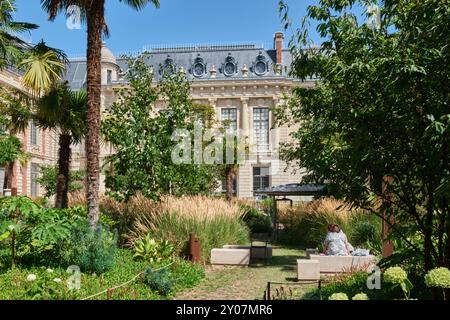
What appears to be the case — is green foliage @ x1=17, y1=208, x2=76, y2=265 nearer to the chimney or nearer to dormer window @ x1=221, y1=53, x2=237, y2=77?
dormer window @ x1=221, y1=53, x2=237, y2=77

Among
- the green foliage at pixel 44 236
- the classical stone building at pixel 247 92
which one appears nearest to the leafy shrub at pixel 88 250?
the green foliage at pixel 44 236

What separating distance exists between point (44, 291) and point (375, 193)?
4194mm

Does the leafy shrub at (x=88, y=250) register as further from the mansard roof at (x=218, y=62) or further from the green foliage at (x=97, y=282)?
the mansard roof at (x=218, y=62)

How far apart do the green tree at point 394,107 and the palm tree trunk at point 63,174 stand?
31.3 ft

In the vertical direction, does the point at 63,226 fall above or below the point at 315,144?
below

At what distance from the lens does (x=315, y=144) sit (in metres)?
6.18

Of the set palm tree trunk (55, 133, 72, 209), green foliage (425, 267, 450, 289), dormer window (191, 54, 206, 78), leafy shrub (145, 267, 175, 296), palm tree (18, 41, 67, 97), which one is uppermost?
dormer window (191, 54, 206, 78)

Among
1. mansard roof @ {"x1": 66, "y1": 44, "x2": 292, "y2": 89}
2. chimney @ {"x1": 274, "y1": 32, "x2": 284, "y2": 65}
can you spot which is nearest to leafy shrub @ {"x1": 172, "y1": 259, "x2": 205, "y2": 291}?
mansard roof @ {"x1": 66, "y1": 44, "x2": 292, "y2": 89}

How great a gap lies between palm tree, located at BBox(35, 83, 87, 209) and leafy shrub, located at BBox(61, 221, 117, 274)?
4.79m

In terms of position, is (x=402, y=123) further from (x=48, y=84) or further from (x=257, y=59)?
(x=257, y=59)

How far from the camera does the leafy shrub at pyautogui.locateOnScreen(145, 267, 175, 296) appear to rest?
7314mm

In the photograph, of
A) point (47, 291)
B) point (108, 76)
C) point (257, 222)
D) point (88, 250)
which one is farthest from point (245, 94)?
point (47, 291)

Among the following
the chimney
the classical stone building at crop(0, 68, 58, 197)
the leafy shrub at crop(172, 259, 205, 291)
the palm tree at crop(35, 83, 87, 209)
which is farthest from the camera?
the chimney
